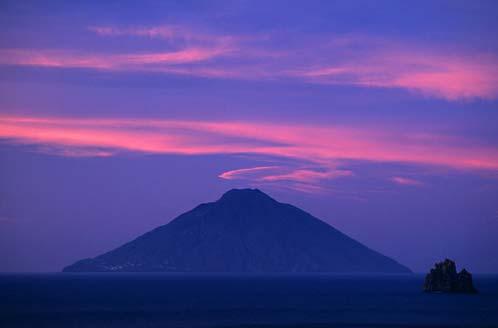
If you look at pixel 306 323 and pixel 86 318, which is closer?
pixel 306 323

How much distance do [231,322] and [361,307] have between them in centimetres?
5148

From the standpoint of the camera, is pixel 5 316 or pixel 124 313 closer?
pixel 5 316

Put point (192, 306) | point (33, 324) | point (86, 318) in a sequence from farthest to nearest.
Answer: point (192, 306), point (86, 318), point (33, 324)

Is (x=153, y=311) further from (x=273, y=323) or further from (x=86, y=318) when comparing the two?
(x=273, y=323)

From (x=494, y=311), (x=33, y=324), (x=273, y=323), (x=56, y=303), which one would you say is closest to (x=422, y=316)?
(x=494, y=311)

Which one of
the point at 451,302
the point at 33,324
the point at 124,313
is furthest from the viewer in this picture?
the point at 451,302

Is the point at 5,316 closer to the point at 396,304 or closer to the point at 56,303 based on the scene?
the point at 56,303

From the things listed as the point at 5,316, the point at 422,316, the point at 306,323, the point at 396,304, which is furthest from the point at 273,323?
the point at 396,304

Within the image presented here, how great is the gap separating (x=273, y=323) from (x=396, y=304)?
63772mm

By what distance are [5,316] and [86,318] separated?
44.0 feet

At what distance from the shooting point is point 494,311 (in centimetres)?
15262

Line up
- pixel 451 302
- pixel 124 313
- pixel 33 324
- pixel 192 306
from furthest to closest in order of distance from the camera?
pixel 451 302, pixel 192 306, pixel 124 313, pixel 33 324

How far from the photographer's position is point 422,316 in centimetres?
14025

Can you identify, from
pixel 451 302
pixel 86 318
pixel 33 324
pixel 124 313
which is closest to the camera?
pixel 33 324
